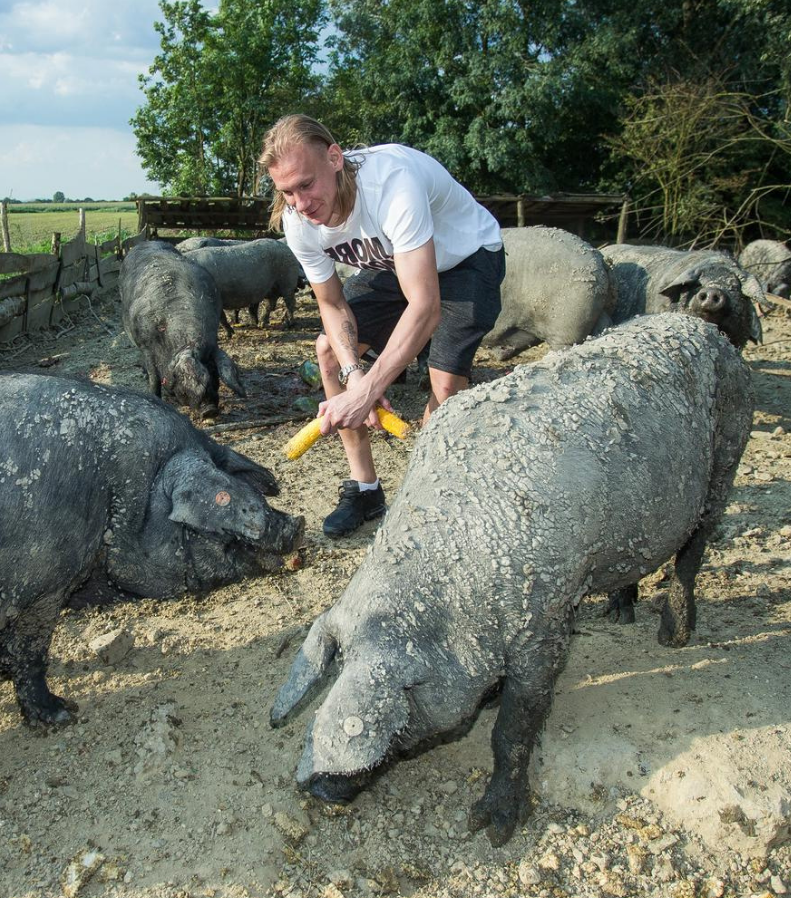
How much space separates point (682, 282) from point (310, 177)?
4.87 m

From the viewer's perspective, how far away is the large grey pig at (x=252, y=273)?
37.4 ft

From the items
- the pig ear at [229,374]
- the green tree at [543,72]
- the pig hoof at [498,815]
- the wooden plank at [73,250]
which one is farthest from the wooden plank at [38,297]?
the green tree at [543,72]

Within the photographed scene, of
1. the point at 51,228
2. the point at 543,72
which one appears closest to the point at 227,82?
the point at 51,228

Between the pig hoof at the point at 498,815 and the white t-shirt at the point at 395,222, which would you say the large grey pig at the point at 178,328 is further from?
the pig hoof at the point at 498,815

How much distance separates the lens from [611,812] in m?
2.99

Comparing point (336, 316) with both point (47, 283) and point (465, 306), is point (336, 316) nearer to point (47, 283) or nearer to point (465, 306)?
point (465, 306)

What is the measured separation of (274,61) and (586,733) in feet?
113

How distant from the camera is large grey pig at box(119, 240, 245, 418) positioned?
7891 mm

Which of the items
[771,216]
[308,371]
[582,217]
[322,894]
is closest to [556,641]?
[322,894]

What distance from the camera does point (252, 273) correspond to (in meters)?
11.7

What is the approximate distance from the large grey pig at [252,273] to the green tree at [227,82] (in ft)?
70.9

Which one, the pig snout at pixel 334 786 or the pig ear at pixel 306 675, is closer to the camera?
the pig snout at pixel 334 786

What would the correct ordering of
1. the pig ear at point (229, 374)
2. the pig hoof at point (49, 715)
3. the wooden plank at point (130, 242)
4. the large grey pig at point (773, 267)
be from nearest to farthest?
1. the pig hoof at point (49, 715)
2. the pig ear at point (229, 374)
3. the large grey pig at point (773, 267)
4. the wooden plank at point (130, 242)

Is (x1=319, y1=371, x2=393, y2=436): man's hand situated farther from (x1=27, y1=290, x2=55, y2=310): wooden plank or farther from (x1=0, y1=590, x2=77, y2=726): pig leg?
(x1=27, y1=290, x2=55, y2=310): wooden plank
